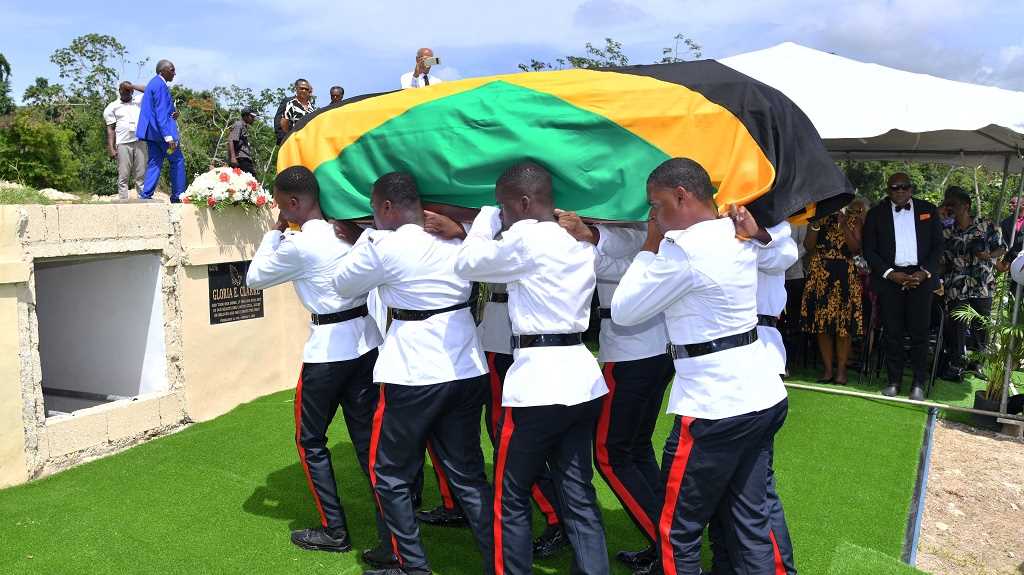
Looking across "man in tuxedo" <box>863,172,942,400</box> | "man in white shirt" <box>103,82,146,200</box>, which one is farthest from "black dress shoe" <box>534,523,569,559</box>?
"man in white shirt" <box>103,82,146,200</box>

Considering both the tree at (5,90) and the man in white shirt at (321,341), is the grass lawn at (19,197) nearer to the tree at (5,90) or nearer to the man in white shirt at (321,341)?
the man in white shirt at (321,341)

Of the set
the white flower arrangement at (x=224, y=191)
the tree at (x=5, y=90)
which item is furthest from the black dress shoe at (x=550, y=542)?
the tree at (x=5, y=90)

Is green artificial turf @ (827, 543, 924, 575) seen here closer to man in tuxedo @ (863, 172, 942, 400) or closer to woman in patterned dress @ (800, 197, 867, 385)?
man in tuxedo @ (863, 172, 942, 400)

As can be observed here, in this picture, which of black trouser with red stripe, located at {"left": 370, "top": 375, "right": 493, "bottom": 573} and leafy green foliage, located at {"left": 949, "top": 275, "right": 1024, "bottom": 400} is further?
leafy green foliage, located at {"left": 949, "top": 275, "right": 1024, "bottom": 400}

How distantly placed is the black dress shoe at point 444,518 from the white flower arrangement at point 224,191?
2823mm

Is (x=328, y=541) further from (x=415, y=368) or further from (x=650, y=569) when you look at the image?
(x=650, y=569)

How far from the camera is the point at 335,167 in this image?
3.57 m

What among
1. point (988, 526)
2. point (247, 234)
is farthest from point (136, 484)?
point (988, 526)

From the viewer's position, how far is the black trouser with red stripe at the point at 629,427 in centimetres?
319

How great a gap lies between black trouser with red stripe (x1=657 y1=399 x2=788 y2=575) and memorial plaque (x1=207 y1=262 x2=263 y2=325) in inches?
154

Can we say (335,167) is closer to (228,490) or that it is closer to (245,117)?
(228,490)

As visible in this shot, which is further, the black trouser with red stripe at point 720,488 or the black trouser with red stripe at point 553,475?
the black trouser with red stripe at point 553,475

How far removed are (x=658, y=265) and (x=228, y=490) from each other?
2.87m

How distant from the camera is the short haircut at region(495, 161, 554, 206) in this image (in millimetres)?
2902
